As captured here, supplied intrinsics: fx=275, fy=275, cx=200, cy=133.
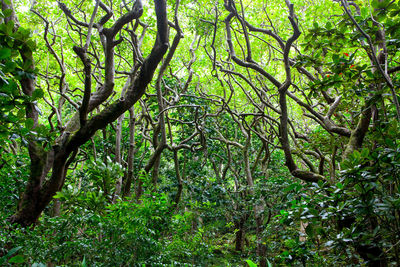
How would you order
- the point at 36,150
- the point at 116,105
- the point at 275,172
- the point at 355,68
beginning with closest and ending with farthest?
the point at 355,68 < the point at 116,105 < the point at 36,150 < the point at 275,172

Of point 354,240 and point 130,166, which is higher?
point 130,166

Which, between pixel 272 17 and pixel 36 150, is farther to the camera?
pixel 272 17

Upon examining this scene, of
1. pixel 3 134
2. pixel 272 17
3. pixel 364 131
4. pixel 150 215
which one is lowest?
pixel 150 215

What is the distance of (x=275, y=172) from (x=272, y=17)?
4.60 meters

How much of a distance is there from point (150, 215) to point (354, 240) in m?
1.89

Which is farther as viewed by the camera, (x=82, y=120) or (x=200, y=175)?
(x=200, y=175)

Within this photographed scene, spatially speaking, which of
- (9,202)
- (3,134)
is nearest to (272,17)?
(3,134)

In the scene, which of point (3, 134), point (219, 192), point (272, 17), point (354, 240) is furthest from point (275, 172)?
point (3, 134)

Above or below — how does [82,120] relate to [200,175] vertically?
below

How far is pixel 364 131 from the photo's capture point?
3123 millimetres

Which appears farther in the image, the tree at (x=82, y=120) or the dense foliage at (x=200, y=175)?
the tree at (x=82, y=120)

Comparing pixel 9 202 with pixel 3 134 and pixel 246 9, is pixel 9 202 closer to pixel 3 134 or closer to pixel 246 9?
pixel 3 134

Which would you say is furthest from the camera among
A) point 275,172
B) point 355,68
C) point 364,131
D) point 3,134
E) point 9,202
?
point 275,172

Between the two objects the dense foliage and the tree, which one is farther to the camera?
the tree
